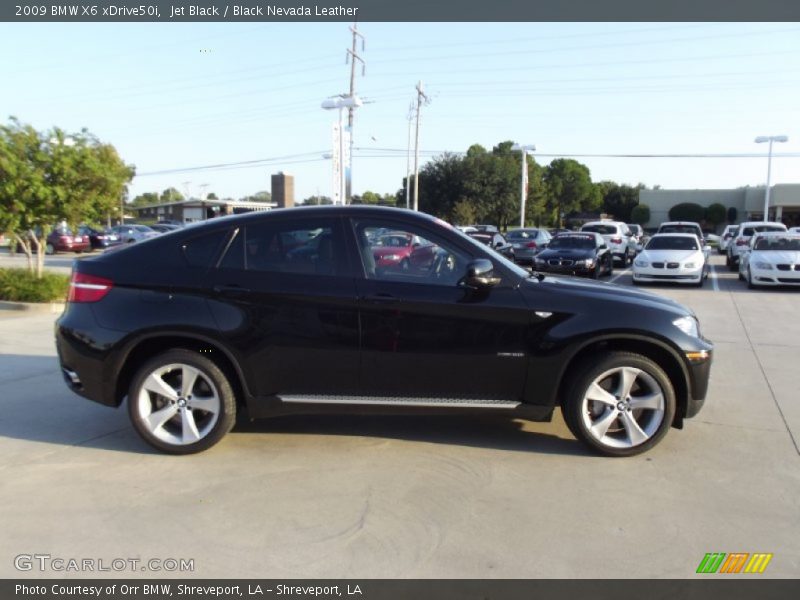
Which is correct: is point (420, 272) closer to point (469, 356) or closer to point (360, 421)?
point (469, 356)

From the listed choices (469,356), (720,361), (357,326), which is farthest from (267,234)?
(720,361)

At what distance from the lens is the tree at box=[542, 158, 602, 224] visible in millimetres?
88188

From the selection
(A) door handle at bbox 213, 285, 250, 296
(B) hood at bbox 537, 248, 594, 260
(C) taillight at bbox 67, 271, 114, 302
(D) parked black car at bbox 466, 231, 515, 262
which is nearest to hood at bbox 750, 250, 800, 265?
(B) hood at bbox 537, 248, 594, 260

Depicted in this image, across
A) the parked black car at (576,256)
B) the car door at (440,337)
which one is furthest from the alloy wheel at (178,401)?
the parked black car at (576,256)

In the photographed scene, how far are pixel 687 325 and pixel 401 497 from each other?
2378 millimetres

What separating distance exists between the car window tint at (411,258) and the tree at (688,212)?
65456 millimetres

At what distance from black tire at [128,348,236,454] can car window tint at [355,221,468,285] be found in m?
1.34

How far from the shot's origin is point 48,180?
11969 millimetres

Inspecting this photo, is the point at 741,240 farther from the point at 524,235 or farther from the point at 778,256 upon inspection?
the point at 524,235

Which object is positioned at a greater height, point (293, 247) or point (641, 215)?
point (641, 215)

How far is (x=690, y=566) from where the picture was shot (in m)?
3.32

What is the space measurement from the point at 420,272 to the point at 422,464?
135cm

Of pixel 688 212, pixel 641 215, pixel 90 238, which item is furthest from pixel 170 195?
pixel 90 238

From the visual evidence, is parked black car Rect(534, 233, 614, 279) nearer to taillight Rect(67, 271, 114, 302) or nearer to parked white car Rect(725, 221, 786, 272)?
parked white car Rect(725, 221, 786, 272)
